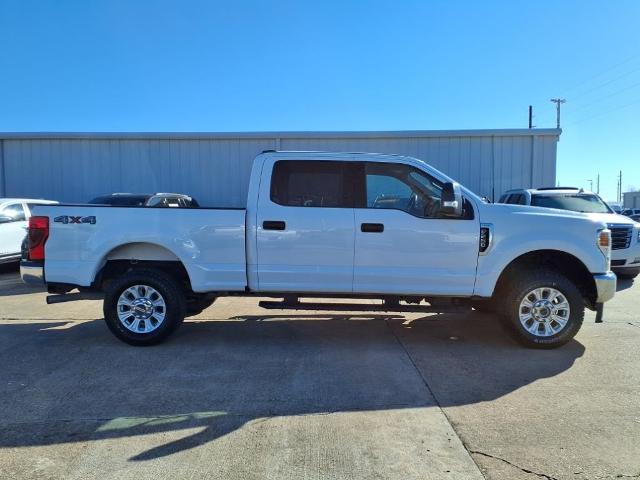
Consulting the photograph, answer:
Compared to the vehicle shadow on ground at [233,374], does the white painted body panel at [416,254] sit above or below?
above

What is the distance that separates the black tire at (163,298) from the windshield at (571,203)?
26.1 feet

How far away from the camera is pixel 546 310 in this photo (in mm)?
5449

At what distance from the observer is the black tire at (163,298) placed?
555cm

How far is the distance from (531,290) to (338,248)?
2208 millimetres

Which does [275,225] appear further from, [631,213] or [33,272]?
[631,213]

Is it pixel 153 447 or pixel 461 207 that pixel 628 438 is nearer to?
pixel 461 207

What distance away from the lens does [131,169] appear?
14.3 metres

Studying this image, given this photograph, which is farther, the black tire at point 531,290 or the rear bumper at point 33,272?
the rear bumper at point 33,272

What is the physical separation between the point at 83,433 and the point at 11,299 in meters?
6.25

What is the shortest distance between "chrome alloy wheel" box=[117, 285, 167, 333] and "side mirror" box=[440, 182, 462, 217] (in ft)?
10.9

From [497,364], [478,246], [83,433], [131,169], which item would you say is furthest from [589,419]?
[131,169]

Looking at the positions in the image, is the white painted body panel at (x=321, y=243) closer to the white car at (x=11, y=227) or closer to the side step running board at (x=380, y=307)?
the side step running board at (x=380, y=307)

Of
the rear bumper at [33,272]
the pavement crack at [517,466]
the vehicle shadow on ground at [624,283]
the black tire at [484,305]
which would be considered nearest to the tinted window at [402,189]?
the black tire at [484,305]

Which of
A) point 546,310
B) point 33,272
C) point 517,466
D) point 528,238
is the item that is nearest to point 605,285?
point 546,310
